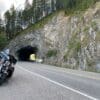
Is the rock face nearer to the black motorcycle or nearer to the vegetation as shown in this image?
the vegetation

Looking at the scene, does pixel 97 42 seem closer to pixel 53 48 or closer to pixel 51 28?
pixel 53 48

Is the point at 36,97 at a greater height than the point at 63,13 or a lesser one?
lesser

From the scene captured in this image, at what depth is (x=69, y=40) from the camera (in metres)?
50.6

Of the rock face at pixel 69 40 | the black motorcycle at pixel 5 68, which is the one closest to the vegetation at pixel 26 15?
the rock face at pixel 69 40

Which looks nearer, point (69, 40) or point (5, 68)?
point (5, 68)

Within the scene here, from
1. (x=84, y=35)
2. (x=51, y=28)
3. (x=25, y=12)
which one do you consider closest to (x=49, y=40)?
(x=51, y=28)

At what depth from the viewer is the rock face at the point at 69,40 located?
121 ft

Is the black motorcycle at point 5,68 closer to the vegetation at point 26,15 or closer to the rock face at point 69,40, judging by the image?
the rock face at point 69,40

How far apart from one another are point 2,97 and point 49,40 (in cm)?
5591

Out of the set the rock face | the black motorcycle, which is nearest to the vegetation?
the rock face

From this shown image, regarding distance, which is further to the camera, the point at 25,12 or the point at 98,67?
the point at 25,12

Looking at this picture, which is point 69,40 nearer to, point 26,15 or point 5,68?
point 5,68

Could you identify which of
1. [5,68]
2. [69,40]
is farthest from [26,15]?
[5,68]

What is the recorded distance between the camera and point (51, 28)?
68.1 m
